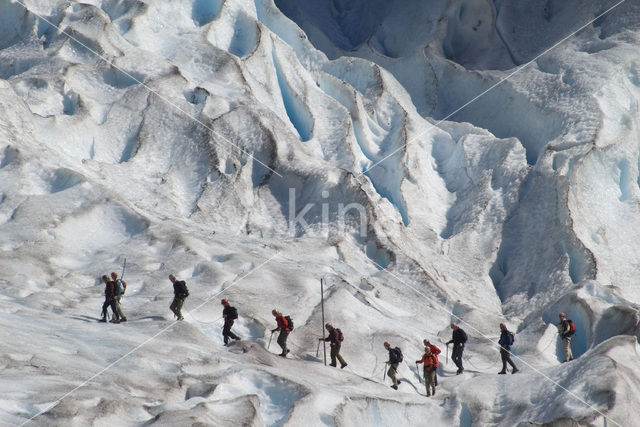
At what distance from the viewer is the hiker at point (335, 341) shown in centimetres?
1920

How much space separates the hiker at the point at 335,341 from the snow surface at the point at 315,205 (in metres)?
Result: 0.40

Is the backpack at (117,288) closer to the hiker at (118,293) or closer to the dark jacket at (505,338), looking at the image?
the hiker at (118,293)

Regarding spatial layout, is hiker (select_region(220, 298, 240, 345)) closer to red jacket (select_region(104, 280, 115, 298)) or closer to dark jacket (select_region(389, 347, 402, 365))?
red jacket (select_region(104, 280, 115, 298))

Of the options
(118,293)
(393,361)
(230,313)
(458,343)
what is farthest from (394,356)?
(118,293)

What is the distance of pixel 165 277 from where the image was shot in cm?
2294

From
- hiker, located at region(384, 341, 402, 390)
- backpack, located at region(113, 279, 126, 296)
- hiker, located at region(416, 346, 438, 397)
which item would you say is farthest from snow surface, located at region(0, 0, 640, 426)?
backpack, located at region(113, 279, 126, 296)

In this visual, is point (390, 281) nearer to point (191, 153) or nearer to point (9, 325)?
point (191, 153)

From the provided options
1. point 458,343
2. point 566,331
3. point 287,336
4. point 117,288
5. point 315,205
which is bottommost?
point 287,336

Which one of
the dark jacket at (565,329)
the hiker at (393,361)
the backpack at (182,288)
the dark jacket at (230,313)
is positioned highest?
the dark jacket at (565,329)

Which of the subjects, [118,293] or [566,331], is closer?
[118,293]

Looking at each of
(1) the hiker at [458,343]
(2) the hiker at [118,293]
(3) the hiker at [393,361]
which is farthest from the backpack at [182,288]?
(1) the hiker at [458,343]

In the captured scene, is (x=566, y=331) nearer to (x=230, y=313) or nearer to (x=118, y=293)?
(x=230, y=313)

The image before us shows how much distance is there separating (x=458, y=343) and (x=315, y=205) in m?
12.1

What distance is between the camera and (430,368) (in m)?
18.7
